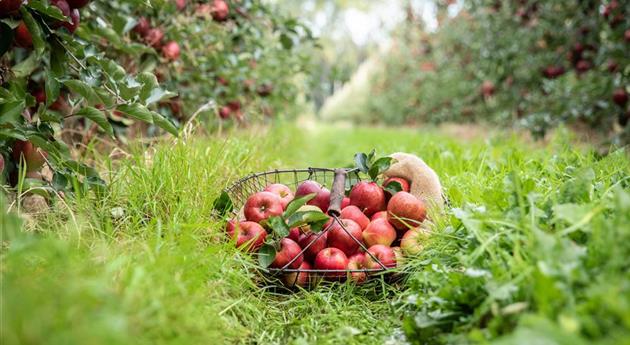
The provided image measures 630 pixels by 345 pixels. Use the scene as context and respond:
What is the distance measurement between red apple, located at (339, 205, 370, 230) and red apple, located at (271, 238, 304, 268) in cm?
26

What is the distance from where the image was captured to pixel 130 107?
5.90 ft

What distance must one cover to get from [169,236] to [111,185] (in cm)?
54

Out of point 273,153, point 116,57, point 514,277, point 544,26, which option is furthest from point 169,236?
point 544,26

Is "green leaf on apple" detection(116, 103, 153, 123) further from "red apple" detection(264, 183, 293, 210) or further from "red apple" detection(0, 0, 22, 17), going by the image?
"red apple" detection(264, 183, 293, 210)

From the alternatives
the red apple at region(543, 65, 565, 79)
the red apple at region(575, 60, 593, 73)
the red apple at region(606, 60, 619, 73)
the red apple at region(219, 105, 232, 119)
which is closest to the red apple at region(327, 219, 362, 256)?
the red apple at region(219, 105, 232, 119)

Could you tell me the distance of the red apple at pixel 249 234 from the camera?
1.84 metres

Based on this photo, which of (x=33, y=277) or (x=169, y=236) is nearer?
(x=33, y=277)

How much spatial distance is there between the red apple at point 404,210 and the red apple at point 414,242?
0.06 metres

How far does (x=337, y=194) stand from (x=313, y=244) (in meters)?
0.20

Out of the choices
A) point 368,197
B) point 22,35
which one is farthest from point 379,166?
point 22,35

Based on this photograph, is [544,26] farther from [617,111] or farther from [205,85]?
[205,85]

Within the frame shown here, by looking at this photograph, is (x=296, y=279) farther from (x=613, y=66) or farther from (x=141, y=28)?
(x=613, y=66)

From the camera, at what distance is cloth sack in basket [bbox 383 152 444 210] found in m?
2.05

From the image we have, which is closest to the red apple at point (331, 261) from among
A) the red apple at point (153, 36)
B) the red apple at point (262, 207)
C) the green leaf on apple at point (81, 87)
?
the red apple at point (262, 207)
